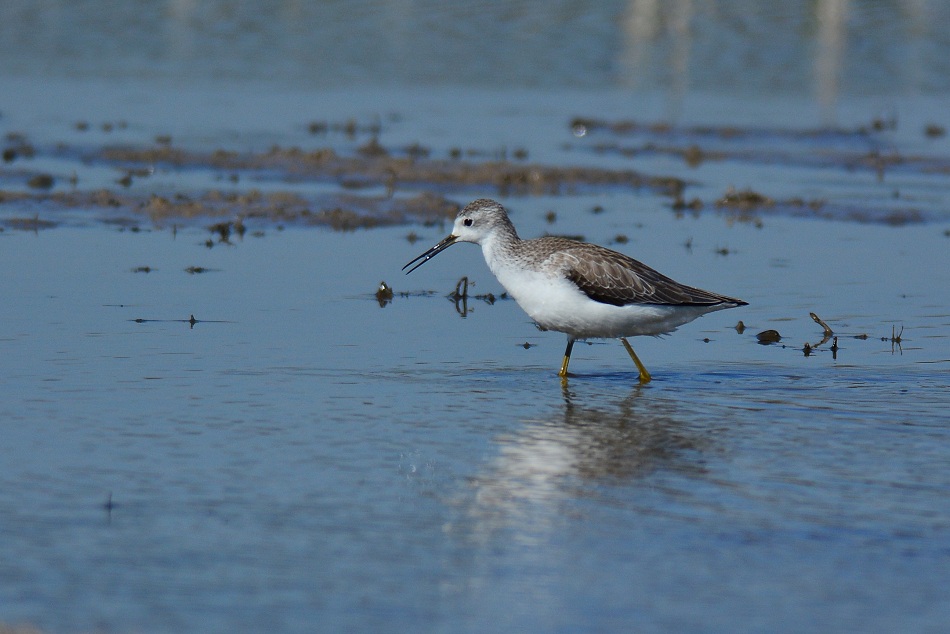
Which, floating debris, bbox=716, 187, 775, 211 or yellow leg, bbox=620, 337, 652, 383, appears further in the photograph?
floating debris, bbox=716, 187, 775, 211

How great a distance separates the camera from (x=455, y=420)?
945 cm

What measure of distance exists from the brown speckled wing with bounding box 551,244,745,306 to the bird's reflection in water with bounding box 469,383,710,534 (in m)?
0.83

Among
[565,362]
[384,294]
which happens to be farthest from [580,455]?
[384,294]

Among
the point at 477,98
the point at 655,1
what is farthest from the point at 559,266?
the point at 655,1

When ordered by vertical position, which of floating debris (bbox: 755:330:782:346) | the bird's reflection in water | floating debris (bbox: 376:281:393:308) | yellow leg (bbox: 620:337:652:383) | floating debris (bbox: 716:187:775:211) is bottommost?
the bird's reflection in water

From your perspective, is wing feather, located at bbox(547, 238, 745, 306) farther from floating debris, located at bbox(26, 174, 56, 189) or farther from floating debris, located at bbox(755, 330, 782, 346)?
floating debris, located at bbox(26, 174, 56, 189)

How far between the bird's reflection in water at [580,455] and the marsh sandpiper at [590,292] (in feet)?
2.23

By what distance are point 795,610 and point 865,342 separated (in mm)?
6204

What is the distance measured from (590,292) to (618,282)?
10.8 inches

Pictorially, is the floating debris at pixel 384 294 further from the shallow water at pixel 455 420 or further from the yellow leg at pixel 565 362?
the yellow leg at pixel 565 362

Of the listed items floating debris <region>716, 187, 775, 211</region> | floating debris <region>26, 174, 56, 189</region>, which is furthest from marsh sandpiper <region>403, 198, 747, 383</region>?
floating debris <region>26, 174, 56, 189</region>

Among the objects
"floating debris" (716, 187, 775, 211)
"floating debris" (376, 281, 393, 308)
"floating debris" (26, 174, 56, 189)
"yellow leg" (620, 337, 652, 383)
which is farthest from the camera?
"floating debris" (716, 187, 775, 211)

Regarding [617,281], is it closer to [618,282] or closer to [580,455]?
[618,282]

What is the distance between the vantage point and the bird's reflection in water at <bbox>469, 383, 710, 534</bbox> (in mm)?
7715
